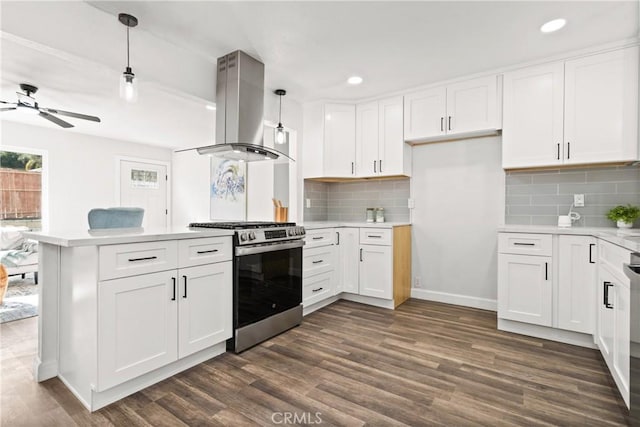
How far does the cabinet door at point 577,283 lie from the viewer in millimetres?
2354

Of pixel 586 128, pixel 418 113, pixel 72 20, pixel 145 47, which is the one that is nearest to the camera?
pixel 72 20

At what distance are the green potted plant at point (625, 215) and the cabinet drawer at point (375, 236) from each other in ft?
6.01

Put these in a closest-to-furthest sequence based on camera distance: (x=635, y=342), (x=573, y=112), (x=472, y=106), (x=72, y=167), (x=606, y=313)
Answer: (x=635, y=342) < (x=606, y=313) < (x=573, y=112) < (x=472, y=106) < (x=72, y=167)

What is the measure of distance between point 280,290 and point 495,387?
Answer: 5.35 ft

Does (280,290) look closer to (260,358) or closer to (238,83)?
(260,358)

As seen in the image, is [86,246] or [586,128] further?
[586,128]

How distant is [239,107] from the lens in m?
2.73

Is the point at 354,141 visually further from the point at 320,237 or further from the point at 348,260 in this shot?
the point at 348,260

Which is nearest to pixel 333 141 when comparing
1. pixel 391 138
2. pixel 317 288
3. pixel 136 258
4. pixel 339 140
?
pixel 339 140

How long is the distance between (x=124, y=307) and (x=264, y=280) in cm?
103

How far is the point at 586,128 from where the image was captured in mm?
2633

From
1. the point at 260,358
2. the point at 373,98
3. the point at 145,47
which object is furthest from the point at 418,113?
the point at 260,358

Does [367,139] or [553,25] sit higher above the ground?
[553,25]

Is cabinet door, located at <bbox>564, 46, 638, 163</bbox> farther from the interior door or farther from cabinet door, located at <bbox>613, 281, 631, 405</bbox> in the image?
the interior door
